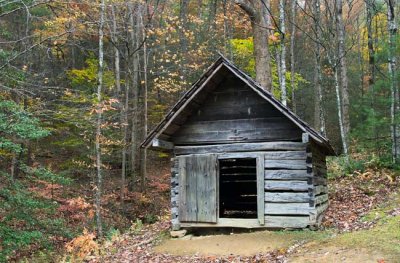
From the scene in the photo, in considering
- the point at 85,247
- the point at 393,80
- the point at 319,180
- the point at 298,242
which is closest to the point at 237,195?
the point at 319,180

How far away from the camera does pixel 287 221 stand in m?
10.8

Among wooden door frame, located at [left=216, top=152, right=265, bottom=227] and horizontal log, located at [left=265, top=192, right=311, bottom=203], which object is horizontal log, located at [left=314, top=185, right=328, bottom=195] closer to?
horizontal log, located at [left=265, top=192, right=311, bottom=203]

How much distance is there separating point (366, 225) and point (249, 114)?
13.6 ft

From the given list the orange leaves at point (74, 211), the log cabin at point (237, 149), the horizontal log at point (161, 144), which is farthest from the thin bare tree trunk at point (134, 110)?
the log cabin at point (237, 149)

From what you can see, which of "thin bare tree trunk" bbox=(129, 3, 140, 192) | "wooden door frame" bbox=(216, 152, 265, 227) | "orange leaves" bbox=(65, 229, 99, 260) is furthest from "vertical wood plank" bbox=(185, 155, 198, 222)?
"thin bare tree trunk" bbox=(129, 3, 140, 192)

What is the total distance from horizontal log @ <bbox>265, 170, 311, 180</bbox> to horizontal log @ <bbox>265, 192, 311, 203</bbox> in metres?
0.42

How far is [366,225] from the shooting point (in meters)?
10.3

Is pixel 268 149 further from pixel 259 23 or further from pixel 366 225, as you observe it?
pixel 259 23

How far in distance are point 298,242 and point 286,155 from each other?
2.36 m

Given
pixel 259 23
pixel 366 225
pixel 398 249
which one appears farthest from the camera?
pixel 259 23

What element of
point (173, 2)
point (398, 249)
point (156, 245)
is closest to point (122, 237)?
point (156, 245)

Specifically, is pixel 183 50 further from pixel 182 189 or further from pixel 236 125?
pixel 182 189

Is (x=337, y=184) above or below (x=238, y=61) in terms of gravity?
below

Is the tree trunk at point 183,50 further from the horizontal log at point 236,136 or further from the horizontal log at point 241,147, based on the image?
the horizontal log at point 241,147
